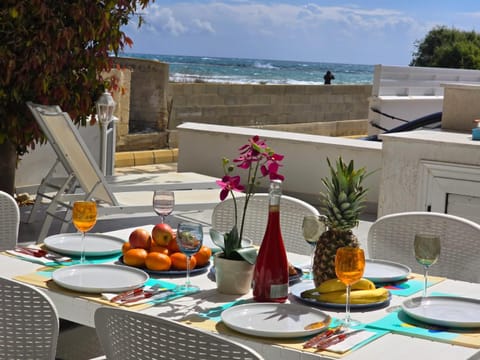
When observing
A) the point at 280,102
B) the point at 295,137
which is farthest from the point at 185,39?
the point at 295,137

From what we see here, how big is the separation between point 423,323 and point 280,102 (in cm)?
1518

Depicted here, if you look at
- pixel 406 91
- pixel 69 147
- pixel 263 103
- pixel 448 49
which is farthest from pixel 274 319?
pixel 448 49

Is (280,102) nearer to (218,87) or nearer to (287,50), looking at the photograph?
(218,87)

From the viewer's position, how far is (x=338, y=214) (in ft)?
7.82

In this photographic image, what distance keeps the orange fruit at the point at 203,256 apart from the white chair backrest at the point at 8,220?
0.88 m

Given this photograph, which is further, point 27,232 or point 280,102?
point 280,102

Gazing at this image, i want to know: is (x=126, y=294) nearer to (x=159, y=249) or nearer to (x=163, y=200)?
(x=159, y=249)

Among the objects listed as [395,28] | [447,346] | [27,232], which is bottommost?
[27,232]

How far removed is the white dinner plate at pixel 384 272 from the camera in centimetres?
264

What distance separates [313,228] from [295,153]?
189 inches

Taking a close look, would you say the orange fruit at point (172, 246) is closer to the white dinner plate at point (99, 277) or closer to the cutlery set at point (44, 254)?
the white dinner plate at point (99, 277)

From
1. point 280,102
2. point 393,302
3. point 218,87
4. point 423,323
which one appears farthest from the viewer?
point 280,102

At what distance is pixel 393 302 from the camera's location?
2451mm

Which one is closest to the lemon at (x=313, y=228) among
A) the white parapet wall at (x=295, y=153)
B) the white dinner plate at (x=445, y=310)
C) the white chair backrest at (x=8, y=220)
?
the white dinner plate at (x=445, y=310)
